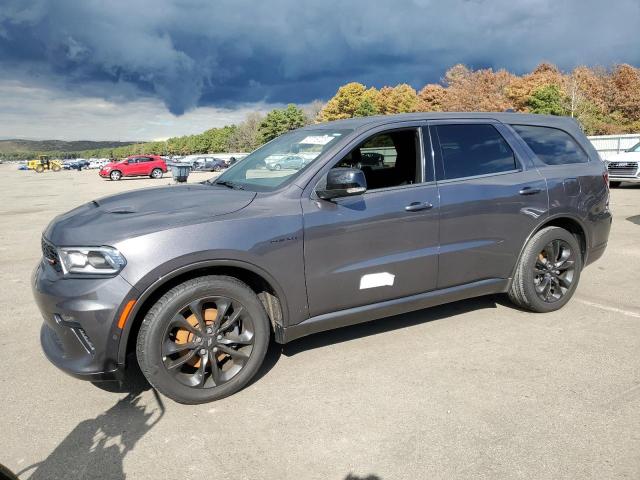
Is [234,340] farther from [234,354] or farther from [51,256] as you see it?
[51,256]

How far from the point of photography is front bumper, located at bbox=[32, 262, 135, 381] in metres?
2.75

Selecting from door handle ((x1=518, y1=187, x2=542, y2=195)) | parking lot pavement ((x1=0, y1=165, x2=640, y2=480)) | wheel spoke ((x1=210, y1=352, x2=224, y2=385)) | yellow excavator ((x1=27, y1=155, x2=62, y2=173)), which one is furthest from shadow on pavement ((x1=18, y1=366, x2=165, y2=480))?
yellow excavator ((x1=27, y1=155, x2=62, y2=173))

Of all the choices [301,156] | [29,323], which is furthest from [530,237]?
[29,323]

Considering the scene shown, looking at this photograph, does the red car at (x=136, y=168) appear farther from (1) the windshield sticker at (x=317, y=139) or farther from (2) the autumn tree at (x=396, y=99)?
(2) the autumn tree at (x=396, y=99)

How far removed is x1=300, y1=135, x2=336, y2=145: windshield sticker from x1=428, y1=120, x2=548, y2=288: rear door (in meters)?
0.87

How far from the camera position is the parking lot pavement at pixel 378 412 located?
248 cm

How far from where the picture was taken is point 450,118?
13.6ft

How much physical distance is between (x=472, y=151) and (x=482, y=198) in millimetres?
443

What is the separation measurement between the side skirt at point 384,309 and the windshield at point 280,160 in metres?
1.01

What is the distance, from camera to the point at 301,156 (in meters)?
3.71

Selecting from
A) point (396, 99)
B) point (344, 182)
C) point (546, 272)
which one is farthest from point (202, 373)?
point (396, 99)

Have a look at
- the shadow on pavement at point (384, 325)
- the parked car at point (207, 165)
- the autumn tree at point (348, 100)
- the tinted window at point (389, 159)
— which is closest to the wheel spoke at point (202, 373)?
the shadow on pavement at point (384, 325)

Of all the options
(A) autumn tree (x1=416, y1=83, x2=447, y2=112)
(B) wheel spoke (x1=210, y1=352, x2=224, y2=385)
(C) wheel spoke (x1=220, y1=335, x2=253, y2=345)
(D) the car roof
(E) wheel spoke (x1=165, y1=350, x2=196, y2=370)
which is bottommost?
(B) wheel spoke (x1=210, y1=352, x2=224, y2=385)

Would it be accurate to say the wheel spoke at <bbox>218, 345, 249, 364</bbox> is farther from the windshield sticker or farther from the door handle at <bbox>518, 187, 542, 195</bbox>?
the door handle at <bbox>518, 187, 542, 195</bbox>
